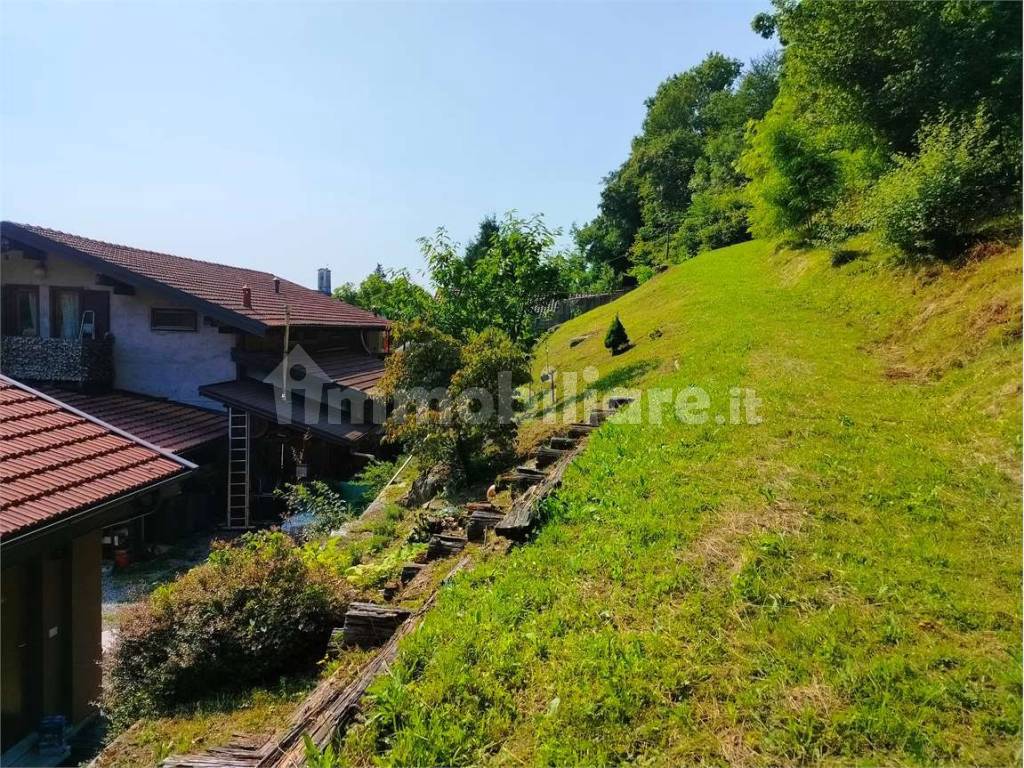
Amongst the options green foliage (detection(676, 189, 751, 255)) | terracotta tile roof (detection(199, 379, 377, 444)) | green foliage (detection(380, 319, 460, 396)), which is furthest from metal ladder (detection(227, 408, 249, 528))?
green foliage (detection(676, 189, 751, 255))

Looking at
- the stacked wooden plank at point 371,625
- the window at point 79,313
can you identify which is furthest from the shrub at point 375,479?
the window at point 79,313

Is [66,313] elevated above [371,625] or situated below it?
above

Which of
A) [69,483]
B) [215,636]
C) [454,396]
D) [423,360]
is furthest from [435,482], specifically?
[69,483]

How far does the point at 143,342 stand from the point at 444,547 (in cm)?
1242

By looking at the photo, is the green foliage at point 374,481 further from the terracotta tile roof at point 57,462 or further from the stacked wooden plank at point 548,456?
the terracotta tile roof at point 57,462

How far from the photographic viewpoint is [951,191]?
1080cm

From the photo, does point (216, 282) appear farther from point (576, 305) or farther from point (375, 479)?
point (576, 305)

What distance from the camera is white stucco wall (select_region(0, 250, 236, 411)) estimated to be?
14.3m

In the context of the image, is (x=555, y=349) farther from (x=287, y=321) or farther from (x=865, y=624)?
(x=865, y=624)

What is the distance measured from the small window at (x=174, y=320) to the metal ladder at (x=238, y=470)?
289 centimetres

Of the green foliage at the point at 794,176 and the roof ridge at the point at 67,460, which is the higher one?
the green foliage at the point at 794,176

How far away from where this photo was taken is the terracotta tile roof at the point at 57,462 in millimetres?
4227

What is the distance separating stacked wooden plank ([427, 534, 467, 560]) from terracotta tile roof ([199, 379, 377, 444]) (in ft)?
23.4

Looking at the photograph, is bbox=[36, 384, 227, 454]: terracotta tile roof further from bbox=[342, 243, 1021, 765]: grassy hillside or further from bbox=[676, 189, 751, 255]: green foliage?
bbox=[676, 189, 751, 255]: green foliage
